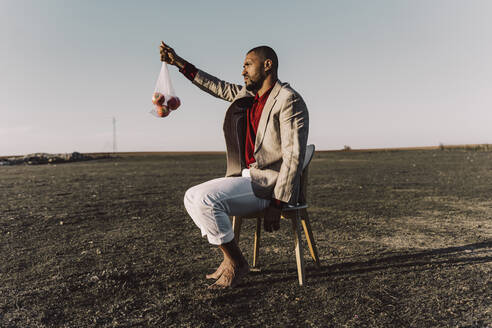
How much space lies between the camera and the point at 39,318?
2795 millimetres

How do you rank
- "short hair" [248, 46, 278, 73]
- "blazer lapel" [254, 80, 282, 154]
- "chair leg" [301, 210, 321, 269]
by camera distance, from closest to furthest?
"blazer lapel" [254, 80, 282, 154], "short hair" [248, 46, 278, 73], "chair leg" [301, 210, 321, 269]

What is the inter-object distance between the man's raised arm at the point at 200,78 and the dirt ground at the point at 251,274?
6.24 feet

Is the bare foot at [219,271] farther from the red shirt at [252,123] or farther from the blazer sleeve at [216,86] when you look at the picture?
the blazer sleeve at [216,86]

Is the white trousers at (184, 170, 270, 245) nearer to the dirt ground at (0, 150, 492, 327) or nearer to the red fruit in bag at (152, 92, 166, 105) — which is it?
the dirt ground at (0, 150, 492, 327)

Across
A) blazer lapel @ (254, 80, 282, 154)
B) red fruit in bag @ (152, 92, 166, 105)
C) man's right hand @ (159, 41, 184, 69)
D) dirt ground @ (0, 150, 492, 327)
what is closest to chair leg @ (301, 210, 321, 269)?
dirt ground @ (0, 150, 492, 327)

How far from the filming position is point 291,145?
9.86ft

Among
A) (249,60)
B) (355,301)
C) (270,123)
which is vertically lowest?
(355,301)

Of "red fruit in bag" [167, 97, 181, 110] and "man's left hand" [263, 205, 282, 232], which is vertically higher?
"red fruit in bag" [167, 97, 181, 110]

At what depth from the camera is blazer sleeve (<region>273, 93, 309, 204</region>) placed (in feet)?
9.78

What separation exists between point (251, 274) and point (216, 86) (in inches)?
79.1

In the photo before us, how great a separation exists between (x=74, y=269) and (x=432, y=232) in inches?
190

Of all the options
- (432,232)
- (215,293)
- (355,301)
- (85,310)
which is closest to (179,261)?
(215,293)

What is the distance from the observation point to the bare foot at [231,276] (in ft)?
10.3

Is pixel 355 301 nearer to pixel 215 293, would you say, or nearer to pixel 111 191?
pixel 215 293
